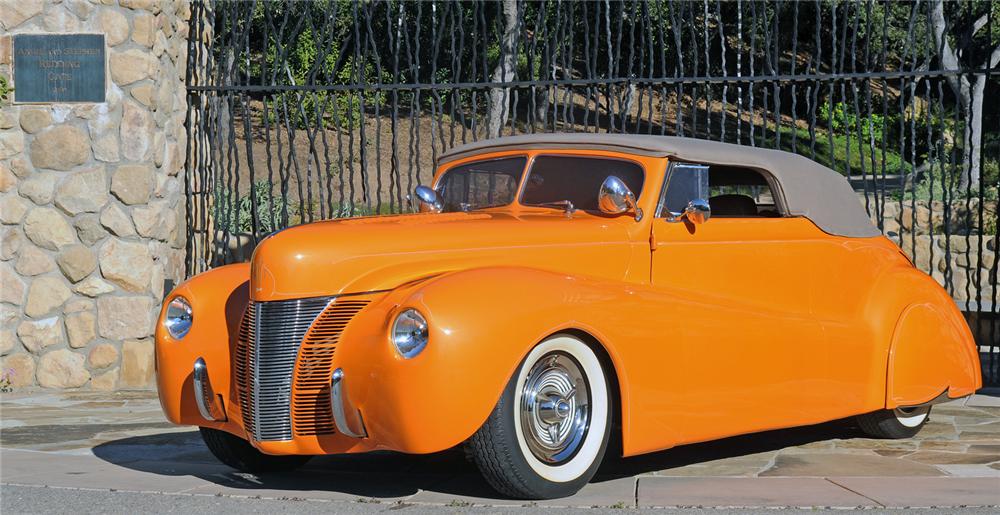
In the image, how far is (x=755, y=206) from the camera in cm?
646

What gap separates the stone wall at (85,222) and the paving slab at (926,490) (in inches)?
211

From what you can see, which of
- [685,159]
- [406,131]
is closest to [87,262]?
[685,159]

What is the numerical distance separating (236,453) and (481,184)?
182cm

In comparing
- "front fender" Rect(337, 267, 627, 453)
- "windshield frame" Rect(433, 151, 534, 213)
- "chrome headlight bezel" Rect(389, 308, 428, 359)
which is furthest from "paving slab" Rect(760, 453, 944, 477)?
"chrome headlight bezel" Rect(389, 308, 428, 359)

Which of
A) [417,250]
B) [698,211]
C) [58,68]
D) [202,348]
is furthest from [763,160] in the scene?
[58,68]

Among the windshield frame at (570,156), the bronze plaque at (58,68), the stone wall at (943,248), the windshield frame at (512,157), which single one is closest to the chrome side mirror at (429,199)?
the windshield frame at (512,157)

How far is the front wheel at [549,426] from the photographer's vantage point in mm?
4680

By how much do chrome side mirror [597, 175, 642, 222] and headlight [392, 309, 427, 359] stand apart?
135 centimetres

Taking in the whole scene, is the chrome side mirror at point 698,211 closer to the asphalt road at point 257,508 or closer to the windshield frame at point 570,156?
the windshield frame at point 570,156

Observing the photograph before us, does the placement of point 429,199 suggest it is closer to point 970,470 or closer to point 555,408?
point 555,408

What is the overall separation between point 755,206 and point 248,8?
14.8ft

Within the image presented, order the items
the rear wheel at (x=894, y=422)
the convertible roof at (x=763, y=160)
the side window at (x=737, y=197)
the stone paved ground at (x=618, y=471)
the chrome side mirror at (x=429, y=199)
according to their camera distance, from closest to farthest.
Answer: the stone paved ground at (x=618, y=471)
the convertible roof at (x=763, y=160)
the side window at (x=737, y=197)
the chrome side mirror at (x=429, y=199)
the rear wheel at (x=894, y=422)

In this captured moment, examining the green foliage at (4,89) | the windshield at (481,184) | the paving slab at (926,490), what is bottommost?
the paving slab at (926,490)

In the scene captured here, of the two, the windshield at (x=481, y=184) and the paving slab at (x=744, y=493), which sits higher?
the windshield at (x=481, y=184)
